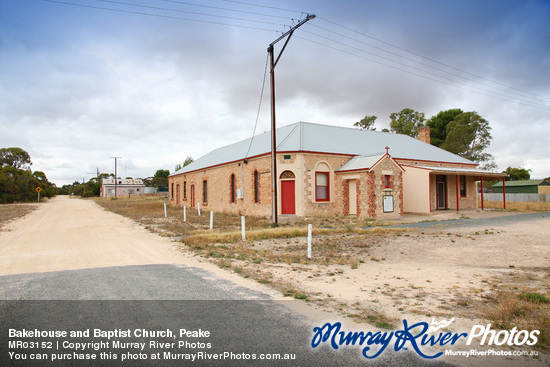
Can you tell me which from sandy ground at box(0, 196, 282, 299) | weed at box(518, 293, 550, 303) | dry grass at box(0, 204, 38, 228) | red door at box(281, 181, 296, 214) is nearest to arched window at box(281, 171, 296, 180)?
red door at box(281, 181, 296, 214)

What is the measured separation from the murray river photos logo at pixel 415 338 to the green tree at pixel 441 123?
5881 centimetres

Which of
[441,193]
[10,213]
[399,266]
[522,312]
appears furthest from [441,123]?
[522,312]

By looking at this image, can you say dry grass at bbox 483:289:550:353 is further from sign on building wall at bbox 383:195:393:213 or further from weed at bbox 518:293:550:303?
sign on building wall at bbox 383:195:393:213

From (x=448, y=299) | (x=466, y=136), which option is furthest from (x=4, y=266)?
(x=466, y=136)

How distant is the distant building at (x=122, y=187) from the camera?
344 ft

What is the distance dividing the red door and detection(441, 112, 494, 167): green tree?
3752cm

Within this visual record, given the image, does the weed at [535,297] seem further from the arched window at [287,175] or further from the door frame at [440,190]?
the door frame at [440,190]

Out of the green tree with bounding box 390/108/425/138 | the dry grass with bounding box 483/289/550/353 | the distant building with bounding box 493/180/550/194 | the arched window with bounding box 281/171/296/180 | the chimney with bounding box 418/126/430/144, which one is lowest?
the dry grass with bounding box 483/289/550/353

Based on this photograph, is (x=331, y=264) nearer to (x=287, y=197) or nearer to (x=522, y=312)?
(x=522, y=312)

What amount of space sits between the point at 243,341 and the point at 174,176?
44.7 meters

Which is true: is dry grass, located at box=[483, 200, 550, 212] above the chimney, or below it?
below

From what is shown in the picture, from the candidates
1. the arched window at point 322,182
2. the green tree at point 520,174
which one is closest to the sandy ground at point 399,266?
the arched window at point 322,182

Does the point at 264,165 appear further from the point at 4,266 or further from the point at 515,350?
the point at 515,350

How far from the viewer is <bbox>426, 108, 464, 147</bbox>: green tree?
58.1 metres
